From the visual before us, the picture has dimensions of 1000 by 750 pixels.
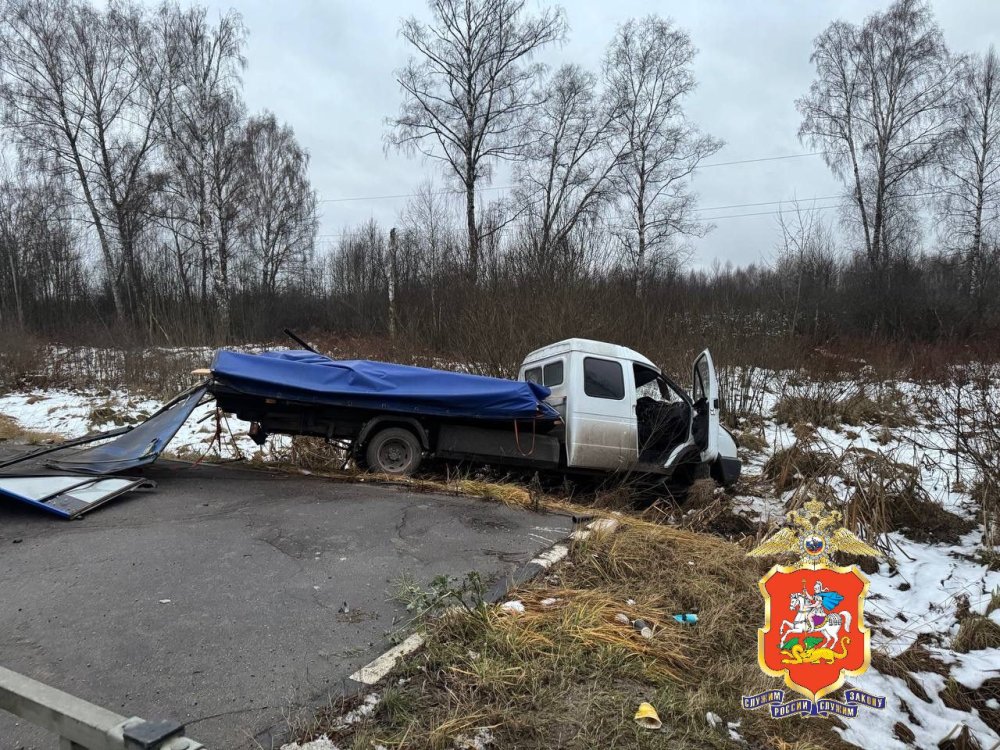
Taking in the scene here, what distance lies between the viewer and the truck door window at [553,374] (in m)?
9.05

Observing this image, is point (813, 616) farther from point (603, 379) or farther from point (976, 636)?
point (603, 379)

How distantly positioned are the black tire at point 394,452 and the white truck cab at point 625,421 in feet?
6.86

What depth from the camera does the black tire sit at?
8.31 meters

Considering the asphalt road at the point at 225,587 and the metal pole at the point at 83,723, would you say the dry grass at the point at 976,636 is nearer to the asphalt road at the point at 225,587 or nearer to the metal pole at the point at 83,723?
the asphalt road at the point at 225,587

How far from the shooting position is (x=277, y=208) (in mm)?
35000

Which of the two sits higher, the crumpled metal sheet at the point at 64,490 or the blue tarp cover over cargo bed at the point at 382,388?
the blue tarp cover over cargo bed at the point at 382,388

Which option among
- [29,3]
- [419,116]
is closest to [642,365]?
[419,116]

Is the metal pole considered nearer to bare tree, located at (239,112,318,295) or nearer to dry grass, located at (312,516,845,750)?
dry grass, located at (312,516,845,750)

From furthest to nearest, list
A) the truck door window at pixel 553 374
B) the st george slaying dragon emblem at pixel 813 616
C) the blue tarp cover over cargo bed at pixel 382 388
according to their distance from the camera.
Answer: the truck door window at pixel 553 374 < the blue tarp cover over cargo bed at pixel 382 388 < the st george slaying dragon emblem at pixel 813 616

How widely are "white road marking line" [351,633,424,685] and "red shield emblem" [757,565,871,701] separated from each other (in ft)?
6.57

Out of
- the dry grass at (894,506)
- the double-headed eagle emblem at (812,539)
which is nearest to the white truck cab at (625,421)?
the dry grass at (894,506)

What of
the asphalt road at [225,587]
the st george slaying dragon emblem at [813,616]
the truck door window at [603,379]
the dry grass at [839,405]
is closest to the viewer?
the st george slaying dragon emblem at [813,616]

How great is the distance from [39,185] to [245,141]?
9.80m

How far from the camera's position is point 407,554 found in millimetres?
5324
